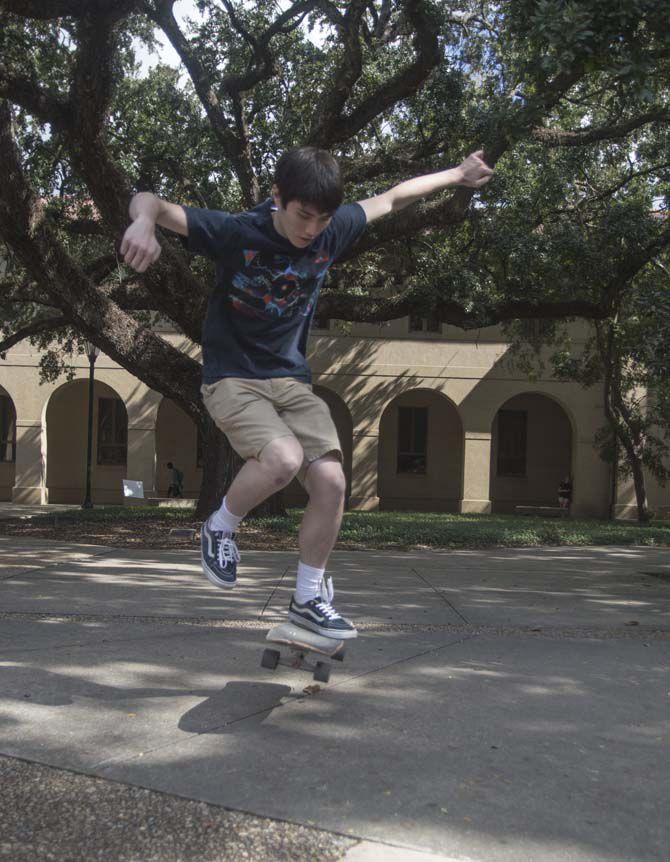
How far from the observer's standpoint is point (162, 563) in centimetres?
787

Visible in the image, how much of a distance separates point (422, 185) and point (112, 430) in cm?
2406

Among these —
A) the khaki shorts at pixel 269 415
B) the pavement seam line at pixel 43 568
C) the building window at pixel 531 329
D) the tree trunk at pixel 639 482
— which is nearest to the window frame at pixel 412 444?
the tree trunk at pixel 639 482

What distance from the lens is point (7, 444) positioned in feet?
86.5

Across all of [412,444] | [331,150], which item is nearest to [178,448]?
[412,444]

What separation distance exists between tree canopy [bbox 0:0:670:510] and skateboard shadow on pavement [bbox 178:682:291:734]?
352 inches

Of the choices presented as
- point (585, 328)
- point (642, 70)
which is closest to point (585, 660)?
point (642, 70)

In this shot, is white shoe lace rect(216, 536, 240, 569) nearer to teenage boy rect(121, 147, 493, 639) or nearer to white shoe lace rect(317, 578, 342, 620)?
teenage boy rect(121, 147, 493, 639)

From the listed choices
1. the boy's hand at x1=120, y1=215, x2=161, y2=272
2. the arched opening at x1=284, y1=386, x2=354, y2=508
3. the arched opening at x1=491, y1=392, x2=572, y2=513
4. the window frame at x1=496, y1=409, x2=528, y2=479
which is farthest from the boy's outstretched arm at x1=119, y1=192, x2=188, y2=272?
the window frame at x1=496, y1=409, x2=528, y2=479

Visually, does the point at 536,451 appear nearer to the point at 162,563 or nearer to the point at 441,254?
the point at 441,254

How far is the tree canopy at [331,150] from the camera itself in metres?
11.2

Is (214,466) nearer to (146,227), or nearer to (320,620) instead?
(320,620)

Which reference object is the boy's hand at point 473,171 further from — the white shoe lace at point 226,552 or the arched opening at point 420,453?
the arched opening at point 420,453

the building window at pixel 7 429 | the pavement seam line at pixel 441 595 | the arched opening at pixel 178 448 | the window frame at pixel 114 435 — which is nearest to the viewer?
the pavement seam line at pixel 441 595

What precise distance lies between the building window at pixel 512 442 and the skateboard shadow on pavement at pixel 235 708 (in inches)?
939
